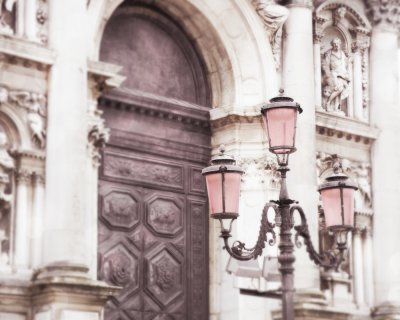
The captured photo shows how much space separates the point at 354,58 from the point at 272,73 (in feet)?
8.57

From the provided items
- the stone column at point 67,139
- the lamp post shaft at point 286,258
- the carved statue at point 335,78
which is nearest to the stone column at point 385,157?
the carved statue at point 335,78

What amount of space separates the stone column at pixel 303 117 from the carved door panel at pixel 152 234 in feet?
5.45

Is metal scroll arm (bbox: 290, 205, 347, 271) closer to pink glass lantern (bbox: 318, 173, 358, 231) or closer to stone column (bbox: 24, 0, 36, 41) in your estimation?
pink glass lantern (bbox: 318, 173, 358, 231)

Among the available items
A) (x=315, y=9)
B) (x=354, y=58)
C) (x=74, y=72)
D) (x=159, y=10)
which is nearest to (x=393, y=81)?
(x=354, y=58)

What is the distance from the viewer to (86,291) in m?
15.8

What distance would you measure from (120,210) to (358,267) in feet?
16.9

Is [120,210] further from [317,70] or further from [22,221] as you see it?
[317,70]

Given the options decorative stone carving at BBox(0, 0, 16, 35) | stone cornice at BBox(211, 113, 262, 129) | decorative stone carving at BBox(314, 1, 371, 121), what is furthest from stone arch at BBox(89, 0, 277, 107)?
decorative stone carving at BBox(0, 0, 16, 35)

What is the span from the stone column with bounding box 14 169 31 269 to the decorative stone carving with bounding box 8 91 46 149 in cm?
56

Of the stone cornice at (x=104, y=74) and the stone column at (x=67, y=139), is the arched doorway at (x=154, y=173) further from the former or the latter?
the stone column at (x=67, y=139)

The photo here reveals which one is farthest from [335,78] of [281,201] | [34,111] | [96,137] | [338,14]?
[281,201]

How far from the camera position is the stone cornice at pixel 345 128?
2048 centimetres

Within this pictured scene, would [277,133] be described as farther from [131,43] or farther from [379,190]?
[379,190]

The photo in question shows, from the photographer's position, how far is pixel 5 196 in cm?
1612
